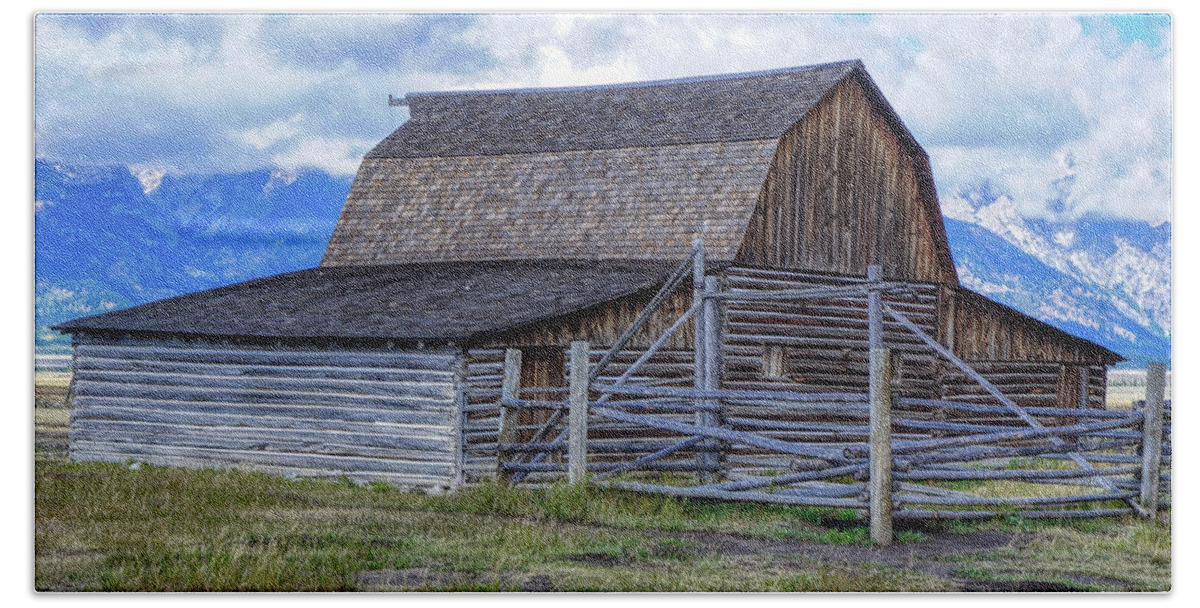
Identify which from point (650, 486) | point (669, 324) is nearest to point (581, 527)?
point (650, 486)

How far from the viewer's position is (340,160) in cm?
1734

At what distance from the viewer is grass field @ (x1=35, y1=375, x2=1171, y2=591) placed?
12.4 meters

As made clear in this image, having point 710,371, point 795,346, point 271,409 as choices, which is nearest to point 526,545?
point 710,371

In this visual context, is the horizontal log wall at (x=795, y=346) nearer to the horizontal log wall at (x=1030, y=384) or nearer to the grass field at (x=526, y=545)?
the horizontal log wall at (x=1030, y=384)

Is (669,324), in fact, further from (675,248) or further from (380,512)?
(380,512)

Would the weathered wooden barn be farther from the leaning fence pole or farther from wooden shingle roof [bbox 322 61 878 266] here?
the leaning fence pole

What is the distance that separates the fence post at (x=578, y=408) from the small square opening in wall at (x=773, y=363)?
18.7 feet

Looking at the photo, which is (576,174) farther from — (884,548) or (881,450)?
(884,548)

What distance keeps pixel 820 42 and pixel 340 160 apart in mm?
5658

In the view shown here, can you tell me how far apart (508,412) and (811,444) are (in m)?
3.57

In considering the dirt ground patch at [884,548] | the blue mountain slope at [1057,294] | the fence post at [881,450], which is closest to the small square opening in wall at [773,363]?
the blue mountain slope at [1057,294]

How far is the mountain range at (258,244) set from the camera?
14273 millimetres

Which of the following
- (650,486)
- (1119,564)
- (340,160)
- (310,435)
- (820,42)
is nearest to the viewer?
(1119,564)

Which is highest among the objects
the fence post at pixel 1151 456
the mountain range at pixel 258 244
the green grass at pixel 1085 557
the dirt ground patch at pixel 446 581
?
the mountain range at pixel 258 244
